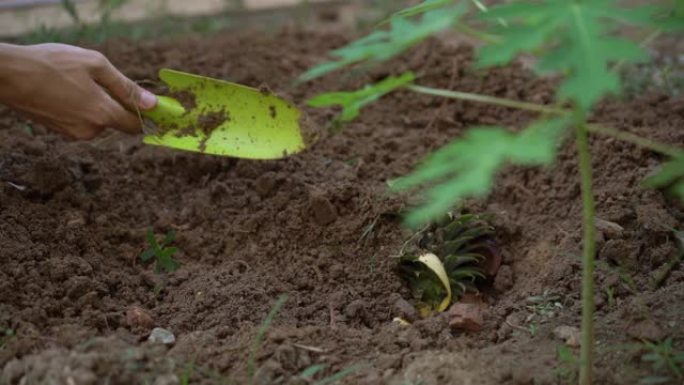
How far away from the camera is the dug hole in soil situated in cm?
175

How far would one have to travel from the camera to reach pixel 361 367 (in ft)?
5.82

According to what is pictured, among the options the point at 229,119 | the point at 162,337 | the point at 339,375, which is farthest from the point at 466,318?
the point at 229,119

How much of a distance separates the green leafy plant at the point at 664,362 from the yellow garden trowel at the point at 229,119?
1.16m

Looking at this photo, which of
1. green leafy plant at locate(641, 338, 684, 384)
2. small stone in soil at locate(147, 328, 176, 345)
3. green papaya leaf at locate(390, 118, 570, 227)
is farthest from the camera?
small stone in soil at locate(147, 328, 176, 345)

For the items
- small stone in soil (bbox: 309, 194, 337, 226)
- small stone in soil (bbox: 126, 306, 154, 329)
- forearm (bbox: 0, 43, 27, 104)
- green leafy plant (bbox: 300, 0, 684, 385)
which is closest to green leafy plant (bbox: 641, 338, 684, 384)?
green leafy plant (bbox: 300, 0, 684, 385)

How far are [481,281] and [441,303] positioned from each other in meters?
0.17

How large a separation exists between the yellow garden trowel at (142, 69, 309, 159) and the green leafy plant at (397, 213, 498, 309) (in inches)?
19.8

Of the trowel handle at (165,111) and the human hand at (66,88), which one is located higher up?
the human hand at (66,88)

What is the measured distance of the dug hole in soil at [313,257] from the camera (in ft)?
5.75

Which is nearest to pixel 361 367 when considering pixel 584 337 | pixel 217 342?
pixel 217 342

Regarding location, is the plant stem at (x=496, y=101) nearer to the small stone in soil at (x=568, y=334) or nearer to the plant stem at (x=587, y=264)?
the plant stem at (x=587, y=264)

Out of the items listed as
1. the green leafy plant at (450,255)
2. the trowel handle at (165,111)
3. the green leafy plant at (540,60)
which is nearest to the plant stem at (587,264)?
the green leafy plant at (540,60)

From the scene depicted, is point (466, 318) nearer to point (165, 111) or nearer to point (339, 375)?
point (339, 375)

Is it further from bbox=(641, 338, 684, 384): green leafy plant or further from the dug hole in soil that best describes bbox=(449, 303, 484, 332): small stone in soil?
bbox=(641, 338, 684, 384): green leafy plant
